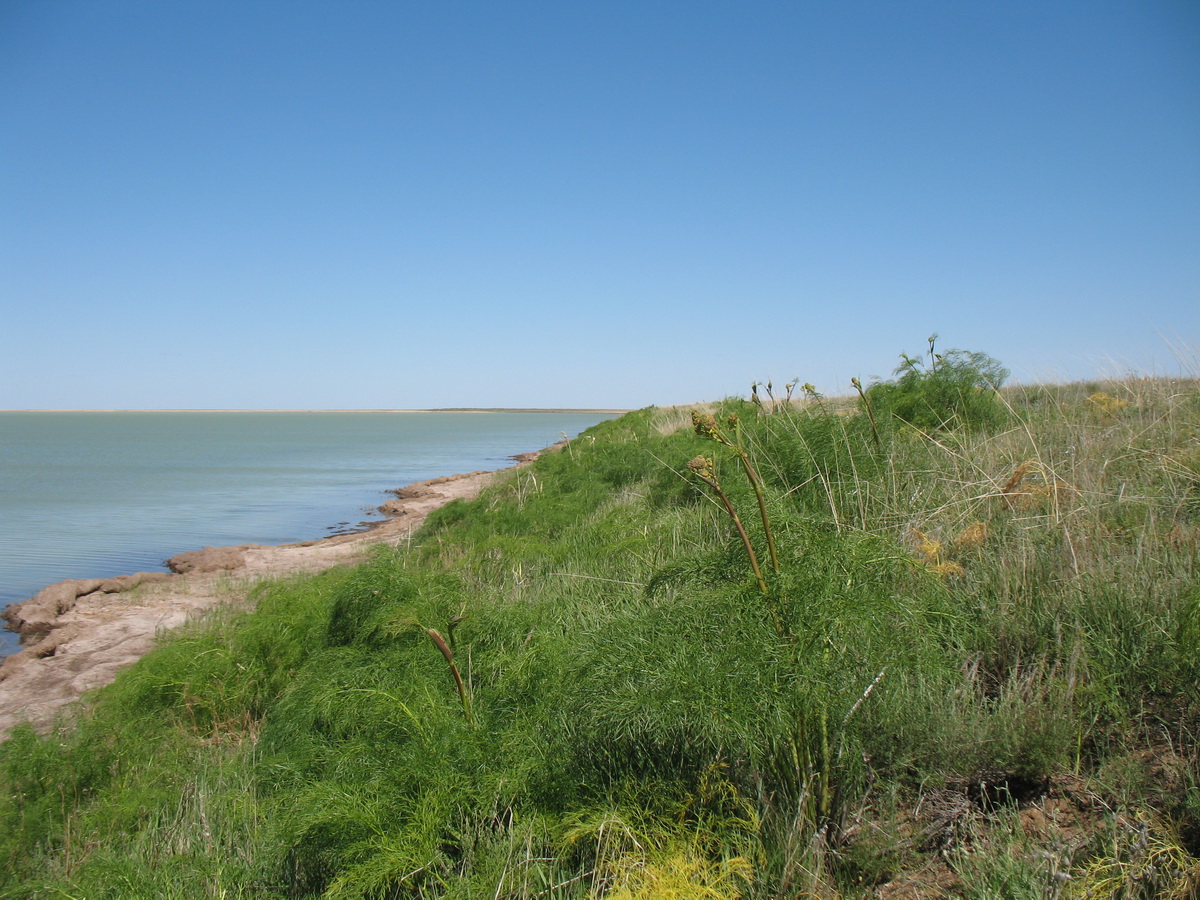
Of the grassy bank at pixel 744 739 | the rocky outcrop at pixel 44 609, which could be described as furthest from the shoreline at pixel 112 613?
the grassy bank at pixel 744 739

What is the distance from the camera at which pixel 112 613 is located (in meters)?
10.6

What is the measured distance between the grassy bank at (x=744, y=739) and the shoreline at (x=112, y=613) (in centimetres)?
310

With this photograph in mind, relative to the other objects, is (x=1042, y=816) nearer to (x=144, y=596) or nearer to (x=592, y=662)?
(x=592, y=662)

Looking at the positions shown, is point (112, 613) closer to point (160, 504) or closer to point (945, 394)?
point (945, 394)

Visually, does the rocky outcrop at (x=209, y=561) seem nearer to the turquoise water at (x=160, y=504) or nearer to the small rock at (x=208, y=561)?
the small rock at (x=208, y=561)

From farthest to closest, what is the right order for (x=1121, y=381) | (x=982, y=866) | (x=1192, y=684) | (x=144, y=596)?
(x=144, y=596), (x=1121, y=381), (x=1192, y=684), (x=982, y=866)

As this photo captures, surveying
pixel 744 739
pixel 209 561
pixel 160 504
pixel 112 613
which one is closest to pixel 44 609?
pixel 112 613

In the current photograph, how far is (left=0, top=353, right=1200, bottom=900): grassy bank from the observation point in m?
2.48

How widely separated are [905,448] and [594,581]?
8.39 feet

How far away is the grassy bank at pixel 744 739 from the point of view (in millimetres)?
2479

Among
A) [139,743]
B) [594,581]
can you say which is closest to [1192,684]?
[594,581]

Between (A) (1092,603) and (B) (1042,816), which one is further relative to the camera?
(A) (1092,603)

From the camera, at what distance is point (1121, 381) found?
766 cm

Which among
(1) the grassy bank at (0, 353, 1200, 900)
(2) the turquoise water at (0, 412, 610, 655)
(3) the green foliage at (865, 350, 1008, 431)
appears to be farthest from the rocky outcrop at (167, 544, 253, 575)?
(3) the green foliage at (865, 350, 1008, 431)
